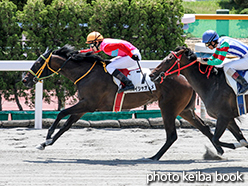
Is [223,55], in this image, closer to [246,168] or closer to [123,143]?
[246,168]

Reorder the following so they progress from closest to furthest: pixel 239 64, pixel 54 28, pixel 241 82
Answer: pixel 241 82
pixel 239 64
pixel 54 28

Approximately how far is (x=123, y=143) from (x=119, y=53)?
1739mm

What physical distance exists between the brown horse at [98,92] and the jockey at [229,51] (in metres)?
0.87

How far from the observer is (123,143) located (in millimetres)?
7480

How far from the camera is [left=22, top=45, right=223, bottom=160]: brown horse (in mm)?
6480

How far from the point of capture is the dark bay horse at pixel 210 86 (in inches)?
228

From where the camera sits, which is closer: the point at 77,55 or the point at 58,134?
the point at 58,134

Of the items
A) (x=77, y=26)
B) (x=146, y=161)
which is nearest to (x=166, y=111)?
(x=146, y=161)

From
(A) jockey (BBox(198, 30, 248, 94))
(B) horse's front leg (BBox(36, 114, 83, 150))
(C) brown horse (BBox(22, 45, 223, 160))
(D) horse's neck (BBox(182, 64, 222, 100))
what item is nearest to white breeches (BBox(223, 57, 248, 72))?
(A) jockey (BBox(198, 30, 248, 94))

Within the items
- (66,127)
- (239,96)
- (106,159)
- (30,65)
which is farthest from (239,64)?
(30,65)

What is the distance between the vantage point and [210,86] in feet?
19.5

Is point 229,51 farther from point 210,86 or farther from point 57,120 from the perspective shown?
point 57,120

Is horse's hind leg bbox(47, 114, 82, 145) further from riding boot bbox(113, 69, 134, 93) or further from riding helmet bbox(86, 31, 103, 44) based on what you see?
riding helmet bbox(86, 31, 103, 44)

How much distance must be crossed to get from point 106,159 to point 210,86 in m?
1.76
